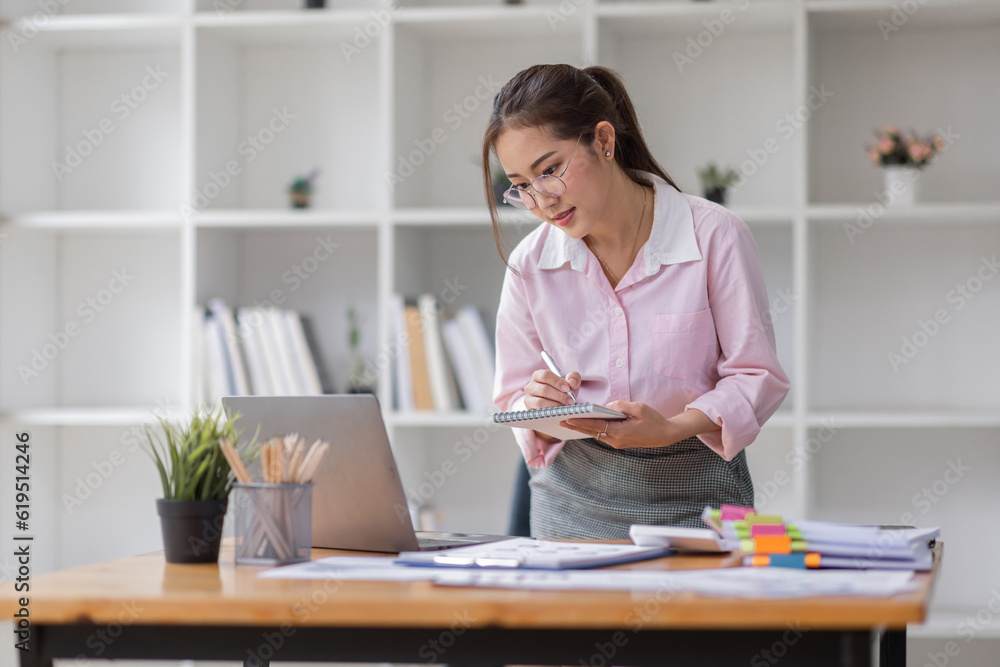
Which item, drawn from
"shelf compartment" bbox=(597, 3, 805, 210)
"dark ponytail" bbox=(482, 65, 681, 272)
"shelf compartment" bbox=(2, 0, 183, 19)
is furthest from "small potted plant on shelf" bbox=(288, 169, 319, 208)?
"dark ponytail" bbox=(482, 65, 681, 272)

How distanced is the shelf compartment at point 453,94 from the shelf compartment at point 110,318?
0.81m

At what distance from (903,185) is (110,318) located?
233cm

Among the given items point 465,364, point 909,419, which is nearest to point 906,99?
point 909,419

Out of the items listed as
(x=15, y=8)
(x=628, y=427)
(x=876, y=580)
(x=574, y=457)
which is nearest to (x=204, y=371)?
(x=15, y=8)

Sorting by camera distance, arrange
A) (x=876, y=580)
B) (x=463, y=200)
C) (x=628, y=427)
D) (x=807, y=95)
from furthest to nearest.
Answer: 1. (x=463, y=200)
2. (x=807, y=95)
3. (x=628, y=427)
4. (x=876, y=580)

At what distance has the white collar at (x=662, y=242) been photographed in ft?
5.96

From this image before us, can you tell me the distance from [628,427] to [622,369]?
24 centimetres

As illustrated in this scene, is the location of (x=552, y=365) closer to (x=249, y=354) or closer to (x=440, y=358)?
(x=440, y=358)

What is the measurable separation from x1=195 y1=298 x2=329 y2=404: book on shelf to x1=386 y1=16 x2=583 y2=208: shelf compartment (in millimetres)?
485

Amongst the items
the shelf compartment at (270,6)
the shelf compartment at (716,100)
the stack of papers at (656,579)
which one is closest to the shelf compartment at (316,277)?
the shelf compartment at (270,6)

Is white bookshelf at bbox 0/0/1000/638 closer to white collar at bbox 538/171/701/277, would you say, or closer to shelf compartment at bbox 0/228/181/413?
shelf compartment at bbox 0/228/181/413

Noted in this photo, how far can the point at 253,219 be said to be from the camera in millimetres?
2830

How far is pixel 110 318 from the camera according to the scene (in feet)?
10.6

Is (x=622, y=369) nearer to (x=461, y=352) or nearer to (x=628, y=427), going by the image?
(x=628, y=427)
